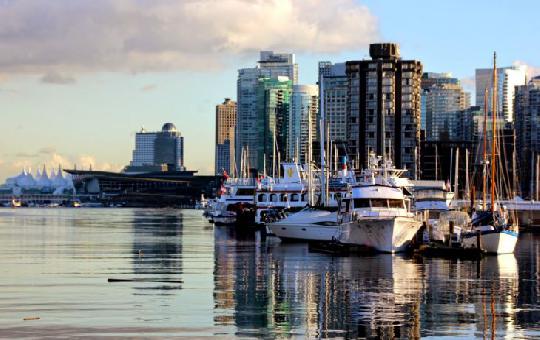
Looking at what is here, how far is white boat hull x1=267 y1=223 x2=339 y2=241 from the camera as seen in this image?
104750 mm

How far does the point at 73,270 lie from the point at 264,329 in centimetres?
3115

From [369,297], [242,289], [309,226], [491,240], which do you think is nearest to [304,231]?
[309,226]

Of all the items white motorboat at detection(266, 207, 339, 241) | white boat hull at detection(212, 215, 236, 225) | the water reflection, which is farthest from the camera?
white boat hull at detection(212, 215, 236, 225)

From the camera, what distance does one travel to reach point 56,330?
41.3 metres

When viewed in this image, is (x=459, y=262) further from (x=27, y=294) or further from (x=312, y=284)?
(x=27, y=294)

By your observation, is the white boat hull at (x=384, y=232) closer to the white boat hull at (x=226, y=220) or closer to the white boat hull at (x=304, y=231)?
the white boat hull at (x=304, y=231)

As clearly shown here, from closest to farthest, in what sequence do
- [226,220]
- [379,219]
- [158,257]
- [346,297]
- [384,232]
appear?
[346,297] < [158,257] < [379,219] < [384,232] < [226,220]

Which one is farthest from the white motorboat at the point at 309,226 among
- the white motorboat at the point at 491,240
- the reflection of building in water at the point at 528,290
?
the reflection of building in water at the point at 528,290

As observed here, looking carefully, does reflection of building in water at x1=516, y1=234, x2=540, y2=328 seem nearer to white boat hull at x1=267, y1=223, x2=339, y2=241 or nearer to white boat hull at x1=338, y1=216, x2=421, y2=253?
white boat hull at x1=338, y1=216, x2=421, y2=253

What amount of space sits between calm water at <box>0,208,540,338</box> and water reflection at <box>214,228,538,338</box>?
0.19 ft

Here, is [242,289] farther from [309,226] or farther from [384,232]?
[309,226]

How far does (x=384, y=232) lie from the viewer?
292ft

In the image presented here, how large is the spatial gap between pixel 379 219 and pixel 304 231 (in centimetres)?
2095

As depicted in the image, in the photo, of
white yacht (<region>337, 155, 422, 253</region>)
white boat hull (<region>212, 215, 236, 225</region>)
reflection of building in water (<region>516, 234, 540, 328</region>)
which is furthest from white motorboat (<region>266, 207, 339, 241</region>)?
white boat hull (<region>212, 215, 236, 225</region>)
